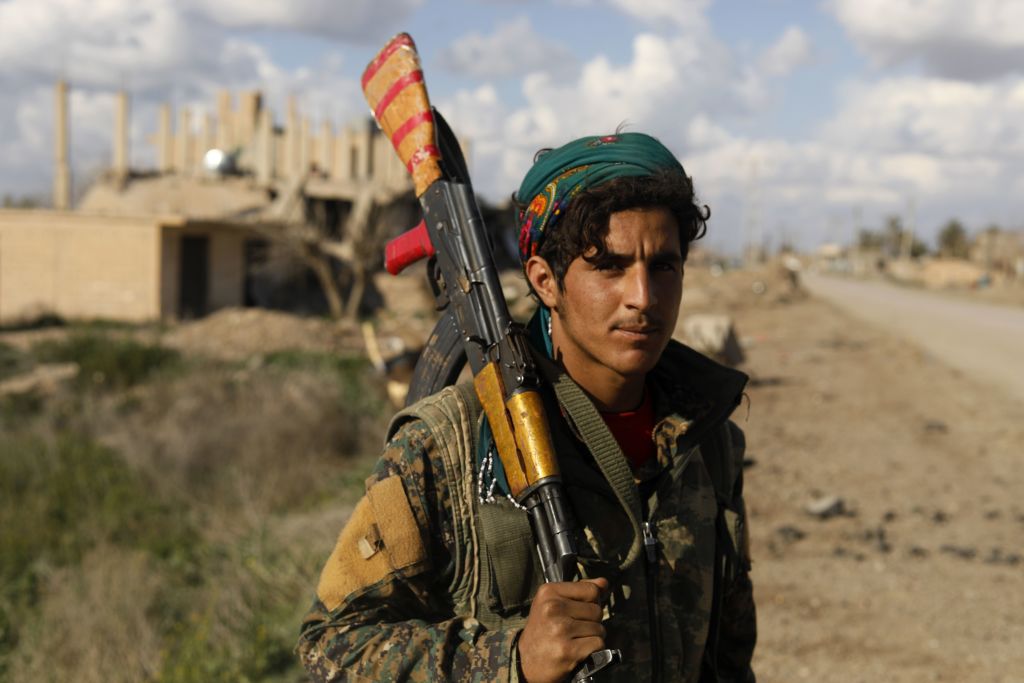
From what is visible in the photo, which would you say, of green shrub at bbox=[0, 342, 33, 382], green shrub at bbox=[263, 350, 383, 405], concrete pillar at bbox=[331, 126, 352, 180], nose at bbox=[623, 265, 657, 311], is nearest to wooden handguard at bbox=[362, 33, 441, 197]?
nose at bbox=[623, 265, 657, 311]

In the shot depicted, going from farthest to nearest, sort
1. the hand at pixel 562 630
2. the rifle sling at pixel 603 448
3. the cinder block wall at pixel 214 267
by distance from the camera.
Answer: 1. the cinder block wall at pixel 214 267
2. the rifle sling at pixel 603 448
3. the hand at pixel 562 630

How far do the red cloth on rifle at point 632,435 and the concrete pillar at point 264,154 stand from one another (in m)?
→ 25.1

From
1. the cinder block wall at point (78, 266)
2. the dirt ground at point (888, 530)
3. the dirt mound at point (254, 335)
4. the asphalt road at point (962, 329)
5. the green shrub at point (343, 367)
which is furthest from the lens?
the cinder block wall at point (78, 266)

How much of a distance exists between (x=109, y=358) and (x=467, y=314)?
545 inches

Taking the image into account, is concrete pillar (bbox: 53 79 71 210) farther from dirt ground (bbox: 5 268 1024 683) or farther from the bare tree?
dirt ground (bbox: 5 268 1024 683)

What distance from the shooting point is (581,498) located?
65.2 inches

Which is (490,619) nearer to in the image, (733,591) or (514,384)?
(514,384)

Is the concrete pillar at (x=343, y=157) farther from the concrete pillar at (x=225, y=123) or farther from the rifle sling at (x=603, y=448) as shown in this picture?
the rifle sling at (x=603, y=448)

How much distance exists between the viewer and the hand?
4.54 feet

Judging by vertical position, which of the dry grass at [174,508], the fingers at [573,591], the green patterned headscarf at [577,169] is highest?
the green patterned headscarf at [577,169]

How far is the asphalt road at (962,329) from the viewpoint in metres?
13.2

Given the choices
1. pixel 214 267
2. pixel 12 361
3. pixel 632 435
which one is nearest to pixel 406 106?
pixel 632 435

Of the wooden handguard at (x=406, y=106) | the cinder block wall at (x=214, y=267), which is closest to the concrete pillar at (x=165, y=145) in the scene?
the cinder block wall at (x=214, y=267)

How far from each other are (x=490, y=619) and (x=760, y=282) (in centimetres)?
3249
